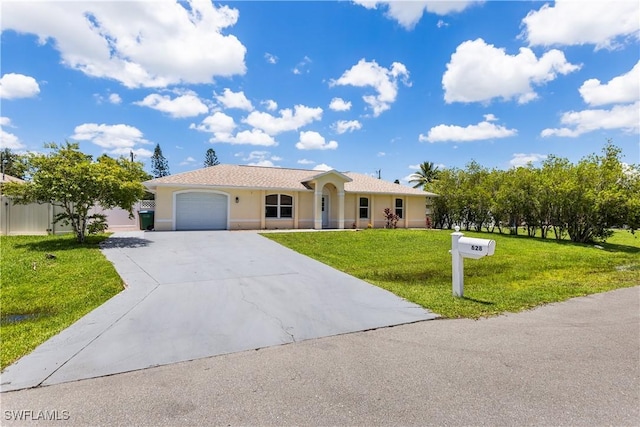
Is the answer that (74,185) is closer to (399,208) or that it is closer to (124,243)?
(124,243)

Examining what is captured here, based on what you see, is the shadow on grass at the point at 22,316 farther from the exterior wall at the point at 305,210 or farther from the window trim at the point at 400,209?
the window trim at the point at 400,209

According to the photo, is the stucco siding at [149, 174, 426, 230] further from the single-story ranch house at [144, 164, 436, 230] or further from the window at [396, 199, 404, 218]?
the window at [396, 199, 404, 218]

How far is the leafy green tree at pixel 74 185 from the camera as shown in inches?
454

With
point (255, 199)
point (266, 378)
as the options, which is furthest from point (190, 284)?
point (255, 199)

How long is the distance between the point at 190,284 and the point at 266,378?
4.49 m

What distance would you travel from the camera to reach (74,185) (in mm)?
11617

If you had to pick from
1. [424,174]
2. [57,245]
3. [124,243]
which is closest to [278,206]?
[124,243]

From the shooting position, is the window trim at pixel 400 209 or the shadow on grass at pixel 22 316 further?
the window trim at pixel 400 209

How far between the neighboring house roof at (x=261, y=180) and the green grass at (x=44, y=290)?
289 inches

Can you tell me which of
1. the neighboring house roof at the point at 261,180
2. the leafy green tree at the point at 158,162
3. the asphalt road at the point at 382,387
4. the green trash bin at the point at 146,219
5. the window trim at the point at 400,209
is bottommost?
the asphalt road at the point at 382,387

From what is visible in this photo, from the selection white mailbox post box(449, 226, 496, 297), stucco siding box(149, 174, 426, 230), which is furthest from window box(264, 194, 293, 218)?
white mailbox post box(449, 226, 496, 297)

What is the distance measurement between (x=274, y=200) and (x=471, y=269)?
41.3 feet

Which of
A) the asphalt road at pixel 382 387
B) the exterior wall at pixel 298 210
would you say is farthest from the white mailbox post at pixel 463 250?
the exterior wall at pixel 298 210

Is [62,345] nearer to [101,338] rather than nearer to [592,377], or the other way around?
[101,338]
